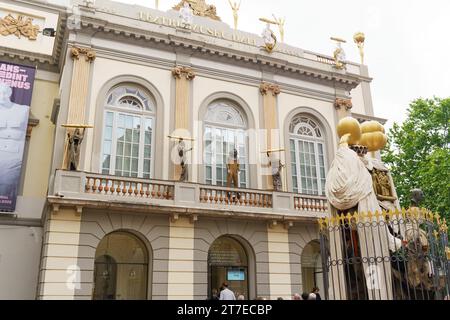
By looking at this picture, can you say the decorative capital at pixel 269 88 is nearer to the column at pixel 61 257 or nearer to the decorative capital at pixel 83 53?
the decorative capital at pixel 83 53

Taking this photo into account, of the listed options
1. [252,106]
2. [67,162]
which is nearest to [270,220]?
[252,106]

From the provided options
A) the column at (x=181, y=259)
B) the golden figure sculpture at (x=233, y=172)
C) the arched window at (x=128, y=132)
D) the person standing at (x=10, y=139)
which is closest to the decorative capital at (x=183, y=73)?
the arched window at (x=128, y=132)

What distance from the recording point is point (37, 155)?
653 inches

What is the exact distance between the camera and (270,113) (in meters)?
18.9

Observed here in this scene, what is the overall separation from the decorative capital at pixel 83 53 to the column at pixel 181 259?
276 inches

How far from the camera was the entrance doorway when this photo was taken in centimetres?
1592

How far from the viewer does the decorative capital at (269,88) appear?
19156 mm

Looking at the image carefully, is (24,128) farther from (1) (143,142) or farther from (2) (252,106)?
(2) (252,106)

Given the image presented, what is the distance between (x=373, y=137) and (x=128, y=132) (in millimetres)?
11114

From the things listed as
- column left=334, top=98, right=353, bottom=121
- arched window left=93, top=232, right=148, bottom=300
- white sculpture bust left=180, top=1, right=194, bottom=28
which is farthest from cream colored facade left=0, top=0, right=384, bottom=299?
white sculpture bust left=180, top=1, right=194, bottom=28

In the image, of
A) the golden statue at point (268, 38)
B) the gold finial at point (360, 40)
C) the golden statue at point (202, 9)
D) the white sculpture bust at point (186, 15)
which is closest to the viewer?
the white sculpture bust at point (186, 15)

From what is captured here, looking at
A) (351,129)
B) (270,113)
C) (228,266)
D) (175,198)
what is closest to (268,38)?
(270,113)
